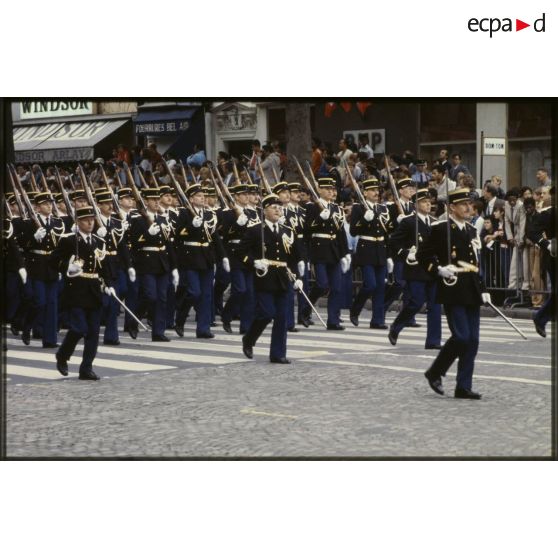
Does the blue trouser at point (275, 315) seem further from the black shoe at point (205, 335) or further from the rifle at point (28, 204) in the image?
the rifle at point (28, 204)

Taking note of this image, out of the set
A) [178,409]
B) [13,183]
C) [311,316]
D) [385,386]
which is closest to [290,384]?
[385,386]

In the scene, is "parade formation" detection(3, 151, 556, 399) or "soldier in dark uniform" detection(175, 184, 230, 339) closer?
"parade formation" detection(3, 151, 556, 399)

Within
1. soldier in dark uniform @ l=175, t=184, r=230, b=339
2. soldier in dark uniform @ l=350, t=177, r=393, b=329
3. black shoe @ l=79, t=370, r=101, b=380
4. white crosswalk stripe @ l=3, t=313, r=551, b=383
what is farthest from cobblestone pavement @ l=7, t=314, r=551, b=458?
soldier in dark uniform @ l=350, t=177, r=393, b=329

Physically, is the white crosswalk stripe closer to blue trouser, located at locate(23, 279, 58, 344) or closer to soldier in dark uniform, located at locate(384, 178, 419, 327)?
blue trouser, located at locate(23, 279, 58, 344)

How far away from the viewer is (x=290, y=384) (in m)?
12.1

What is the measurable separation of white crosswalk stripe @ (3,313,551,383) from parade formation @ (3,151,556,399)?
22 centimetres

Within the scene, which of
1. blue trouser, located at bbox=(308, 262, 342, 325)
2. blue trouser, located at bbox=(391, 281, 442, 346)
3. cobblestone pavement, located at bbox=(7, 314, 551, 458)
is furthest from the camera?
blue trouser, located at bbox=(308, 262, 342, 325)

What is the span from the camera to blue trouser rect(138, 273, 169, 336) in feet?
52.2

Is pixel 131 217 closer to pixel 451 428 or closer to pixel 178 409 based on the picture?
pixel 178 409

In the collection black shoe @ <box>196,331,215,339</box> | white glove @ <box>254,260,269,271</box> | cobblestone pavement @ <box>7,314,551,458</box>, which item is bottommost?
black shoe @ <box>196,331,215,339</box>

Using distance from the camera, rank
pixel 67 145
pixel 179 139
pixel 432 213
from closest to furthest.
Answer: pixel 179 139 → pixel 67 145 → pixel 432 213

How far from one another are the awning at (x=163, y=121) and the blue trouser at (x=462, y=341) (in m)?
2.48

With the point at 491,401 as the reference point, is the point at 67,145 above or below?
above

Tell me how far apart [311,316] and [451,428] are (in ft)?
31.3
